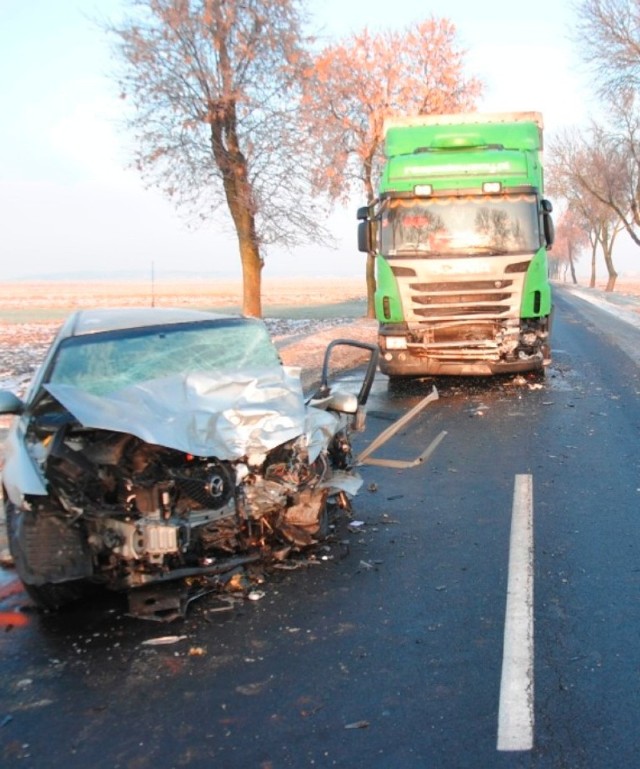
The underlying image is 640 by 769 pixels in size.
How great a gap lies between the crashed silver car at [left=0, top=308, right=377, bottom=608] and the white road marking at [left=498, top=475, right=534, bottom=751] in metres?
1.26

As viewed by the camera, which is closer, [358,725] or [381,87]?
[358,725]

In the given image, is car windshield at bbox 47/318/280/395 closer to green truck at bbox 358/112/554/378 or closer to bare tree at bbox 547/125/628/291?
green truck at bbox 358/112/554/378

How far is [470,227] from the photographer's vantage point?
11.4 meters

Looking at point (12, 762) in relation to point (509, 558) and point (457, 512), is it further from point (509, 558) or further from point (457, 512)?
point (457, 512)

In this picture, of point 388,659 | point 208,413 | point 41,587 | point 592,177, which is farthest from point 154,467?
point 592,177

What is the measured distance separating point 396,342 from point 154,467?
7704mm

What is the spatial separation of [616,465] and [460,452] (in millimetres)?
1550

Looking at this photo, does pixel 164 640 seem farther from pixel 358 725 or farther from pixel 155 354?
pixel 155 354

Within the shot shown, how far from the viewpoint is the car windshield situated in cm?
519

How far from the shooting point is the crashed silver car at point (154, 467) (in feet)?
13.5

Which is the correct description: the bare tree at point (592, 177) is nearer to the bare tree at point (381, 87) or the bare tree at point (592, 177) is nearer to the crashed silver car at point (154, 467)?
the bare tree at point (381, 87)

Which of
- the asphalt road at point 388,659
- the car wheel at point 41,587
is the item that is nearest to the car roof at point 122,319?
the car wheel at point 41,587

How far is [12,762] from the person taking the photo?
2.94 m

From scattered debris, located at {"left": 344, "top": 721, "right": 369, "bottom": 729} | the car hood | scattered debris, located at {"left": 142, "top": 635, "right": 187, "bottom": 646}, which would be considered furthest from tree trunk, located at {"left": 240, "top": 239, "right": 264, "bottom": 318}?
scattered debris, located at {"left": 344, "top": 721, "right": 369, "bottom": 729}
